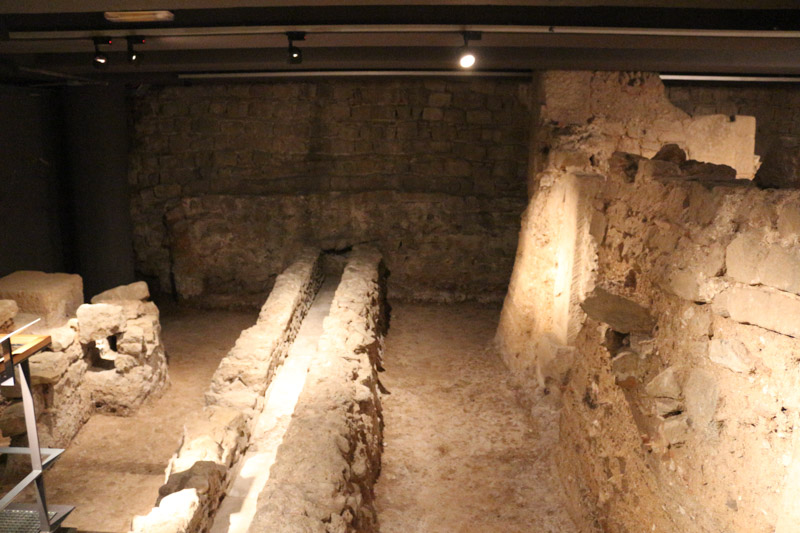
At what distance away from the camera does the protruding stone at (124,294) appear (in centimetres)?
624

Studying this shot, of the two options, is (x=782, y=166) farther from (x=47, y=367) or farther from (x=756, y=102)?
(x=756, y=102)

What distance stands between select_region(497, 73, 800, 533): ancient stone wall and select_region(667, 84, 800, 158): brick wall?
5335 millimetres

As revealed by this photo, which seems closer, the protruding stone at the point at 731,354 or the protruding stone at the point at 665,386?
the protruding stone at the point at 731,354

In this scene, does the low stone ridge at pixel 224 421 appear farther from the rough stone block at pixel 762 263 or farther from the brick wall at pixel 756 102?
the brick wall at pixel 756 102

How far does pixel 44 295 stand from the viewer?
18.8ft

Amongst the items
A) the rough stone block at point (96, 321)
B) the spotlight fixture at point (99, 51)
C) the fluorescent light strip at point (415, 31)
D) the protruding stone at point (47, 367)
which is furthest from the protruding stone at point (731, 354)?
the rough stone block at point (96, 321)

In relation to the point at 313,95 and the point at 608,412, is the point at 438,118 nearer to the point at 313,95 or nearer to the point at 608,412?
the point at 313,95

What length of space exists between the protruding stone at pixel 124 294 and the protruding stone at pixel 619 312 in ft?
16.6

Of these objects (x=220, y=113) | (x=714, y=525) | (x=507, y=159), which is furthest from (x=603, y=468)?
(x=220, y=113)

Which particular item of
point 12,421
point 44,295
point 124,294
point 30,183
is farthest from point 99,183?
point 12,421

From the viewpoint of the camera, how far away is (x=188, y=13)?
443cm

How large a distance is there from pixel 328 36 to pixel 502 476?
361 cm

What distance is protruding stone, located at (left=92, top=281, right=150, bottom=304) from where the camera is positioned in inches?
246

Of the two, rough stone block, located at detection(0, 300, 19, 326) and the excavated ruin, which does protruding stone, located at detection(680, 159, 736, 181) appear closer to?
the excavated ruin
